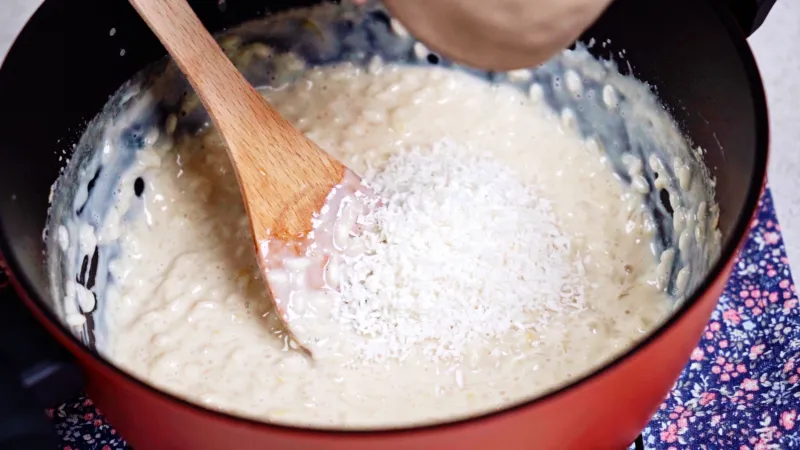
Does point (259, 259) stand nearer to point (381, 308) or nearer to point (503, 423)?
point (381, 308)

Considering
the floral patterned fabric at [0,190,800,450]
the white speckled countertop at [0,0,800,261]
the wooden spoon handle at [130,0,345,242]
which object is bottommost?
the white speckled countertop at [0,0,800,261]

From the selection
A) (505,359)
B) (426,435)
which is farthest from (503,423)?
(505,359)

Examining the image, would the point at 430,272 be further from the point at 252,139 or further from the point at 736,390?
the point at 736,390

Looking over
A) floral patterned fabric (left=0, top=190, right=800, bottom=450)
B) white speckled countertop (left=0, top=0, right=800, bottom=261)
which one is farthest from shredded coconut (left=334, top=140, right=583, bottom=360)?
white speckled countertop (left=0, top=0, right=800, bottom=261)

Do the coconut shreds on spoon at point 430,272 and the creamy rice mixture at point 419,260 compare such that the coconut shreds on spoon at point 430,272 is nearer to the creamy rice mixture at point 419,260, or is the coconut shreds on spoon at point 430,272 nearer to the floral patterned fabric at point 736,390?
the creamy rice mixture at point 419,260

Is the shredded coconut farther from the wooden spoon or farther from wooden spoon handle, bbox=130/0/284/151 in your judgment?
wooden spoon handle, bbox=130/0/284/151

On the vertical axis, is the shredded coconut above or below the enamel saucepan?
below

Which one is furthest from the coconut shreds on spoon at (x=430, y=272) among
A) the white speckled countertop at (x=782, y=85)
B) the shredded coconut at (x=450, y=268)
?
the white speckled countertop at (x=782, y=85)
